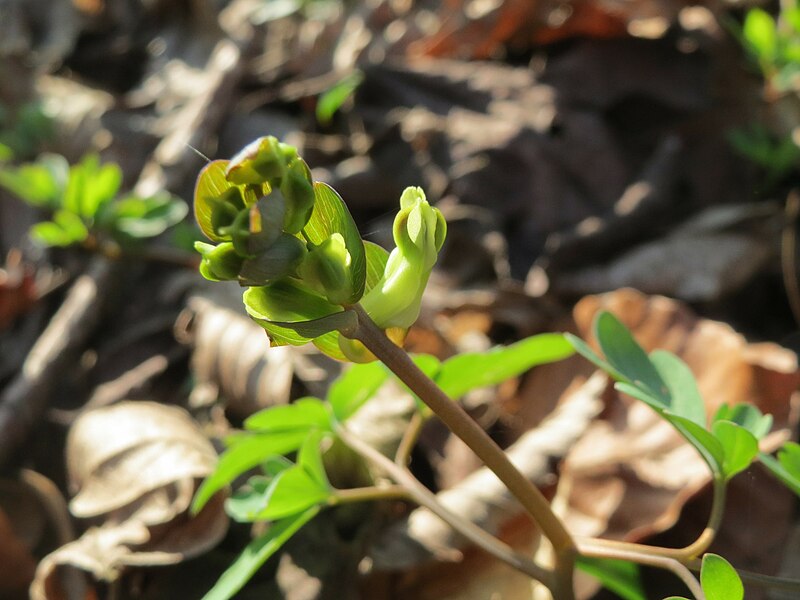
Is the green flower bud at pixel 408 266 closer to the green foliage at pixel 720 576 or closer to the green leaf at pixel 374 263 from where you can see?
the green leaf at pixel 374 263

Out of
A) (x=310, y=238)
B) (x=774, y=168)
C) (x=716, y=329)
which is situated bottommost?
(x=774, y=168)

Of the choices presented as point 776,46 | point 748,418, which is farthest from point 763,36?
point 748,418

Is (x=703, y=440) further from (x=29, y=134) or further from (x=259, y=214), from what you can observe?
(x=29, y=134)

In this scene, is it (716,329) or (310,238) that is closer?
(310,238)

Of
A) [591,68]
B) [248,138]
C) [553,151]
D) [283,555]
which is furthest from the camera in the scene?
[248,138]

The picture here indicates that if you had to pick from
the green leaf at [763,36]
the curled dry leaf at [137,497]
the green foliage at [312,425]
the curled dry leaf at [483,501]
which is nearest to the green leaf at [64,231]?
the curled dry leaf at [137,497]

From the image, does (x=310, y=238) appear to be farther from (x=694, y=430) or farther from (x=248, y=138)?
(x=248, y=138)

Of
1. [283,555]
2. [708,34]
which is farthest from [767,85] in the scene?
[283,555]

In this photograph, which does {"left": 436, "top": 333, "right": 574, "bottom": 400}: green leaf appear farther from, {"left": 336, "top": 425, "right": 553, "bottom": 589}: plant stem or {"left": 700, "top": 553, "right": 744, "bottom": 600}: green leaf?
{"left": 700, "top": 553, "right": 744, "bottom": 600}: green leaf

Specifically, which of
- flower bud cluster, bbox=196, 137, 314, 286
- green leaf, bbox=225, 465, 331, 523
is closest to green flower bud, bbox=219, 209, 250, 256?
flower bud cluster, bbox=196, 137, 314, 286
